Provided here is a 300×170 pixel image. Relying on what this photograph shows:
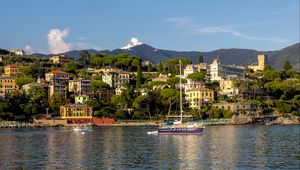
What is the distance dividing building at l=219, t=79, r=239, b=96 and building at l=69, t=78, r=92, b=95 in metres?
33.9

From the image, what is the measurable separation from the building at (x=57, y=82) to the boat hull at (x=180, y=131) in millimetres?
61736

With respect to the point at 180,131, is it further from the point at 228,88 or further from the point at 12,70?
the point at 12,70

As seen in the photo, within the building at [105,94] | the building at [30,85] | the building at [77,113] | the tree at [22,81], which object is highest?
the tree at [22,81]

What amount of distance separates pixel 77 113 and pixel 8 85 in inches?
1103

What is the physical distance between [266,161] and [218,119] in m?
77.1

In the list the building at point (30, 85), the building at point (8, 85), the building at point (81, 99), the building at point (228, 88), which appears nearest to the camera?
the building at point (81, 99)

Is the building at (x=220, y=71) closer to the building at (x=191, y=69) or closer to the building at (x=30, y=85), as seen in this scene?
the building at (x=191, y=69)

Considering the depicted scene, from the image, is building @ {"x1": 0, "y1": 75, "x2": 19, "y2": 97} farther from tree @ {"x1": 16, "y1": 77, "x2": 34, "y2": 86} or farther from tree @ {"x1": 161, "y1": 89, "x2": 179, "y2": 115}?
tree @ {"x1": 161, "y1": 89, "x2": 179, "y2": 115}

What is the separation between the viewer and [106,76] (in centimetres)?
14700

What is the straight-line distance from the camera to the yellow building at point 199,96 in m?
129

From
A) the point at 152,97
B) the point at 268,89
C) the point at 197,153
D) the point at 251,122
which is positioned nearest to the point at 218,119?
the point at 251,122

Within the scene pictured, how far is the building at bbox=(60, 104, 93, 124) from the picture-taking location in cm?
11750

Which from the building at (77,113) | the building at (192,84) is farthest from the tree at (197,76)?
the building at (77,113)

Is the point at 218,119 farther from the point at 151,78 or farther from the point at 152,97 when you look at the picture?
the point at 151,78
